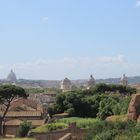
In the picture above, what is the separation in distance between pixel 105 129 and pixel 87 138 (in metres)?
1.27

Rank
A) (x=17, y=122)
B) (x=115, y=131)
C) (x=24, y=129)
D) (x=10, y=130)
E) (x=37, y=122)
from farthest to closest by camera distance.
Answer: (x=37, y=122) < (x=17, y=122) < (x=10, y=130) < (x=24, y=129) < (x=115, y=131)

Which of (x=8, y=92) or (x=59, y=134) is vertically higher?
(x=8, y=92)

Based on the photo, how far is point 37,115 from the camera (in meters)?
52.8

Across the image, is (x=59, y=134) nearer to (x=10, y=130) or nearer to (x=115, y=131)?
(x=115, y=131)

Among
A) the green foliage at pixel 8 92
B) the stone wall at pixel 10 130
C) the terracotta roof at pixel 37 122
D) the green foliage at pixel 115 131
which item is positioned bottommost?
the stone wall at pixel 10 130

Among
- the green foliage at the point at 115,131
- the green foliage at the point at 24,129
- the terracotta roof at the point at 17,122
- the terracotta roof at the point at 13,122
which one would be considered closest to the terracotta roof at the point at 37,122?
the terracotta roof at the point at 17,122

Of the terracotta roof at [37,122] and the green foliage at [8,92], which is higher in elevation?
the green foliage at [8,92]

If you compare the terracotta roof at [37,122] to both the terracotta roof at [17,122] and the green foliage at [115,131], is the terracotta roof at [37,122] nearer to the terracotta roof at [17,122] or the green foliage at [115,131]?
the terracotta roof at [17,122]

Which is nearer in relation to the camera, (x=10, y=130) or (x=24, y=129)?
(x=24, y=129)

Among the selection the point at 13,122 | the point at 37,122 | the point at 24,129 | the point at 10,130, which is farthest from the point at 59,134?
the point at 37,122

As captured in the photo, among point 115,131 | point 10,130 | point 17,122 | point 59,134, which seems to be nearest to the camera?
point 115,131

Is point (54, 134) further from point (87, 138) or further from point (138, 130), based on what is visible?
point (138, 130)

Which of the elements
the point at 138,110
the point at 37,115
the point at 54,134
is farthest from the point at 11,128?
the point at 138,110

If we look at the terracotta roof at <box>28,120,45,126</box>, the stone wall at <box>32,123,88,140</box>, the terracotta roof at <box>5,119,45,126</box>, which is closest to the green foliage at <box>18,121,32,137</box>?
the terracotta roof at <box>5,119,45,126</box>
